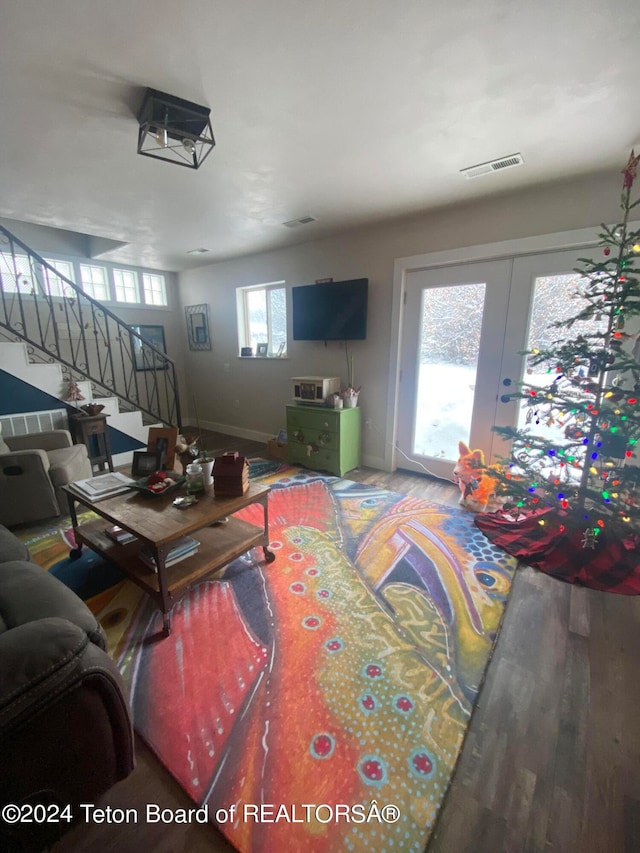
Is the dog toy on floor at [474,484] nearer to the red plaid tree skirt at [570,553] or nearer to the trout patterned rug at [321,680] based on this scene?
the red plaid tree skirt at [570,553]

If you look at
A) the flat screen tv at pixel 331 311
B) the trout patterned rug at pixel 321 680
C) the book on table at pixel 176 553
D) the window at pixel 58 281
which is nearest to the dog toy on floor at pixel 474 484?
the trout patterned rug at pixel 321 680

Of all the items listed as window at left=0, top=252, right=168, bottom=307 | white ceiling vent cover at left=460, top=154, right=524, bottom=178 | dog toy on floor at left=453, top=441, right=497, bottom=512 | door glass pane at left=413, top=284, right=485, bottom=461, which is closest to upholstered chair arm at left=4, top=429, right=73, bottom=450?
window at left=0, top=252, right=168, bottom=307

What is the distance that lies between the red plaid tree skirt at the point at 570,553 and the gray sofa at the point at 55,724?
234cm

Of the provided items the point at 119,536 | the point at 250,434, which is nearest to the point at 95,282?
the point at 250,434

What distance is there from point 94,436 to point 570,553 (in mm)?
4416

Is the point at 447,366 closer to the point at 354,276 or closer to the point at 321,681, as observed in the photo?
the point at 354,276

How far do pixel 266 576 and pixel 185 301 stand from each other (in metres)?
4.91

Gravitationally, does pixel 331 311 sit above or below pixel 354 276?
below

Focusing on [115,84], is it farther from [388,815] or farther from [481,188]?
[388,815]

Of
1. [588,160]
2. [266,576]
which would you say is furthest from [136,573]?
[588,160]

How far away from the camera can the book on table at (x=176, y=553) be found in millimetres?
1818

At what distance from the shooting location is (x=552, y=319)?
271cm

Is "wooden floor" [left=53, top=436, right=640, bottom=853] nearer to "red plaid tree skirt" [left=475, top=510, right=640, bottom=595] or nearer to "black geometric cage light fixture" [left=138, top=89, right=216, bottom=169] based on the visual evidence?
"red plaid tree skirt" [left=475, top=510, right=640, bottom=595]

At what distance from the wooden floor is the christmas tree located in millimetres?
699
